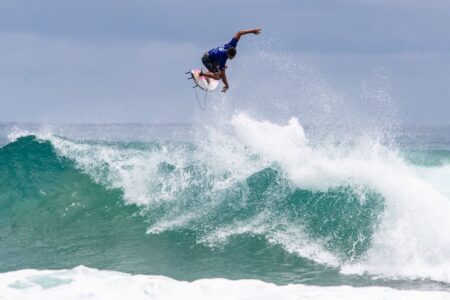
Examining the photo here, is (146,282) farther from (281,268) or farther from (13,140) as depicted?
(13,140)

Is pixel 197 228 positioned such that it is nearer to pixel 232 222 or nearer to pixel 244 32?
pixel 232 222

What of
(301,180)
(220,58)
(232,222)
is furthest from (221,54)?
(301,180)

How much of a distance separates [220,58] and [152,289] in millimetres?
3943

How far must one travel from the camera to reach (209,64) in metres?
9.75

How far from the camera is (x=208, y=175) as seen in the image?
12930mm

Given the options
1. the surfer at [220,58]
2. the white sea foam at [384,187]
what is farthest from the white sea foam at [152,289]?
the surfer at [220,58]

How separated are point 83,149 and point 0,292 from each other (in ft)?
31.6

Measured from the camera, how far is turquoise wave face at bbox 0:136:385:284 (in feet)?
31.2

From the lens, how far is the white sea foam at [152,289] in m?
7.33

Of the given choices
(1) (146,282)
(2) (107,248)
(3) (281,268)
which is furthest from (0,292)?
(3) (281,268)

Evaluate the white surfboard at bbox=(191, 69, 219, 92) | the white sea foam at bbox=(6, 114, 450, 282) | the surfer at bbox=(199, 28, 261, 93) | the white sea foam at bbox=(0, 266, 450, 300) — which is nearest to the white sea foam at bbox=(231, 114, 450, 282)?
the white sea foam at bbox=(6, 114, 450, 282)

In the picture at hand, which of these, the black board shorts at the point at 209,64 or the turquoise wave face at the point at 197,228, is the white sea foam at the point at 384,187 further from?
the black board shorts at the point at 209,64

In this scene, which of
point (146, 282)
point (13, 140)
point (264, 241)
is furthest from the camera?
point (13, 140)

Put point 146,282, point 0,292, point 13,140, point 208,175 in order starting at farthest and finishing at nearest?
point 13,140
point 208,175
point 146,282
point 0,292
